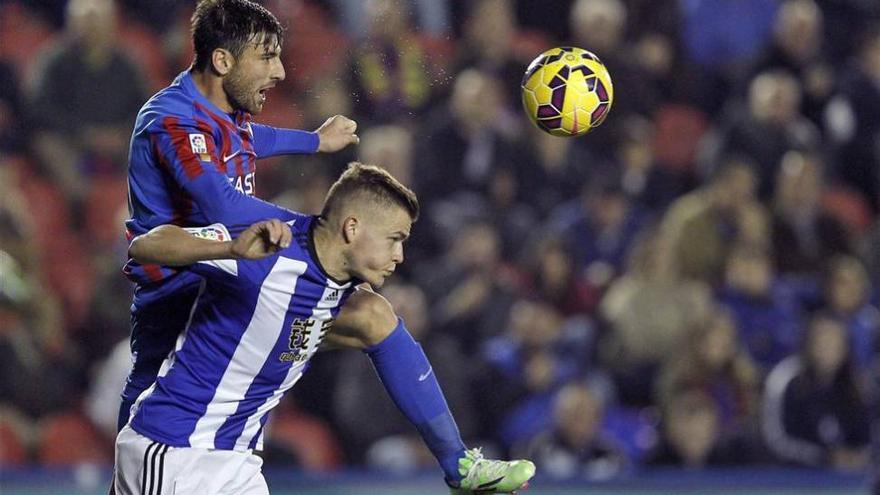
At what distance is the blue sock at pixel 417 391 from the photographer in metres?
4.60

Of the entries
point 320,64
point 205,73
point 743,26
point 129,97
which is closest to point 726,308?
point 743,26

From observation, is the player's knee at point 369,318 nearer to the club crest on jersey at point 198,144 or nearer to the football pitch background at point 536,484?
the club crest on jersey at point 198,144

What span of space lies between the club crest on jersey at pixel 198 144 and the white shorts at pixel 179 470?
36.7 inches

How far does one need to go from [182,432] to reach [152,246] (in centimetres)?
64

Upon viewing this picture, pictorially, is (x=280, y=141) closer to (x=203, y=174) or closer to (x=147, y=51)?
(x=203, y=174)

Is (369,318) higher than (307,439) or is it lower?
higher

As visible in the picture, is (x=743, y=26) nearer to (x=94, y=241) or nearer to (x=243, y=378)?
(x=94, y=241)

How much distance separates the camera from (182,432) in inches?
165

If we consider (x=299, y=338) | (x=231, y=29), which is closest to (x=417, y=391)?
(x=299, y=338)

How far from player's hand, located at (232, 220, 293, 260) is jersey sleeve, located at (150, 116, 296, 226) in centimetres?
49

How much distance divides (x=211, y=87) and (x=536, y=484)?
16.1 ft

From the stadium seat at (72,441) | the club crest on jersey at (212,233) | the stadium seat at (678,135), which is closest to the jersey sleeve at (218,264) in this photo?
the club crest on jersey at (212,233)

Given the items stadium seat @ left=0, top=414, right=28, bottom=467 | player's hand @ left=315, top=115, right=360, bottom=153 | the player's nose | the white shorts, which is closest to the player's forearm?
the white shorts

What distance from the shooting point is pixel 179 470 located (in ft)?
13.6
